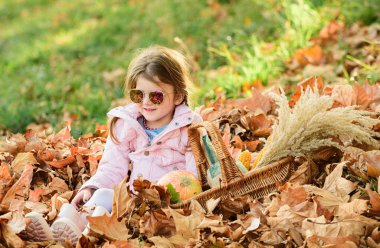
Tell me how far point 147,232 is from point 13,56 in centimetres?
599

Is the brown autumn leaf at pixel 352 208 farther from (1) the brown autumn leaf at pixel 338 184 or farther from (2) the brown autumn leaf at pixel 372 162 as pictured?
(2) the brown autumn leaf at pixel 372 162

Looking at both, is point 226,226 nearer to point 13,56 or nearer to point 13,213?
point 13,213

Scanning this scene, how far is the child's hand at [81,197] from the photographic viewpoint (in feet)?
9.70

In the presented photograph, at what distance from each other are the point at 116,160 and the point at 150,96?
422mm

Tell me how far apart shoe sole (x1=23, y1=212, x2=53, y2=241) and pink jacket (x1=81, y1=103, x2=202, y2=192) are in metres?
0.53

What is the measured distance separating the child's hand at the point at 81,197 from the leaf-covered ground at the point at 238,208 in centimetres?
6

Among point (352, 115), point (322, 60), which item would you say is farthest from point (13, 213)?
point (322, 60)

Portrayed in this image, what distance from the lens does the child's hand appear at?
9.70 feet

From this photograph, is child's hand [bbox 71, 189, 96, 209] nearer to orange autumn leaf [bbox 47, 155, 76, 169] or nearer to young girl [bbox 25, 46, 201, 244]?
young girl [bbox 25, 46, 201, 244]

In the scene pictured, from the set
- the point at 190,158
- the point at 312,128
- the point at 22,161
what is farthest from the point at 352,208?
the point at 22,161

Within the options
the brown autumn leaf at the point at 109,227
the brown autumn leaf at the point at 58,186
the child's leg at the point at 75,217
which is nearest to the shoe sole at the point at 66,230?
the child's leg at the point at 75,217

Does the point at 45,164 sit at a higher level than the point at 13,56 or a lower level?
higher

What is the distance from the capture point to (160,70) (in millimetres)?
3084

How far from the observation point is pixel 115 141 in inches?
126
